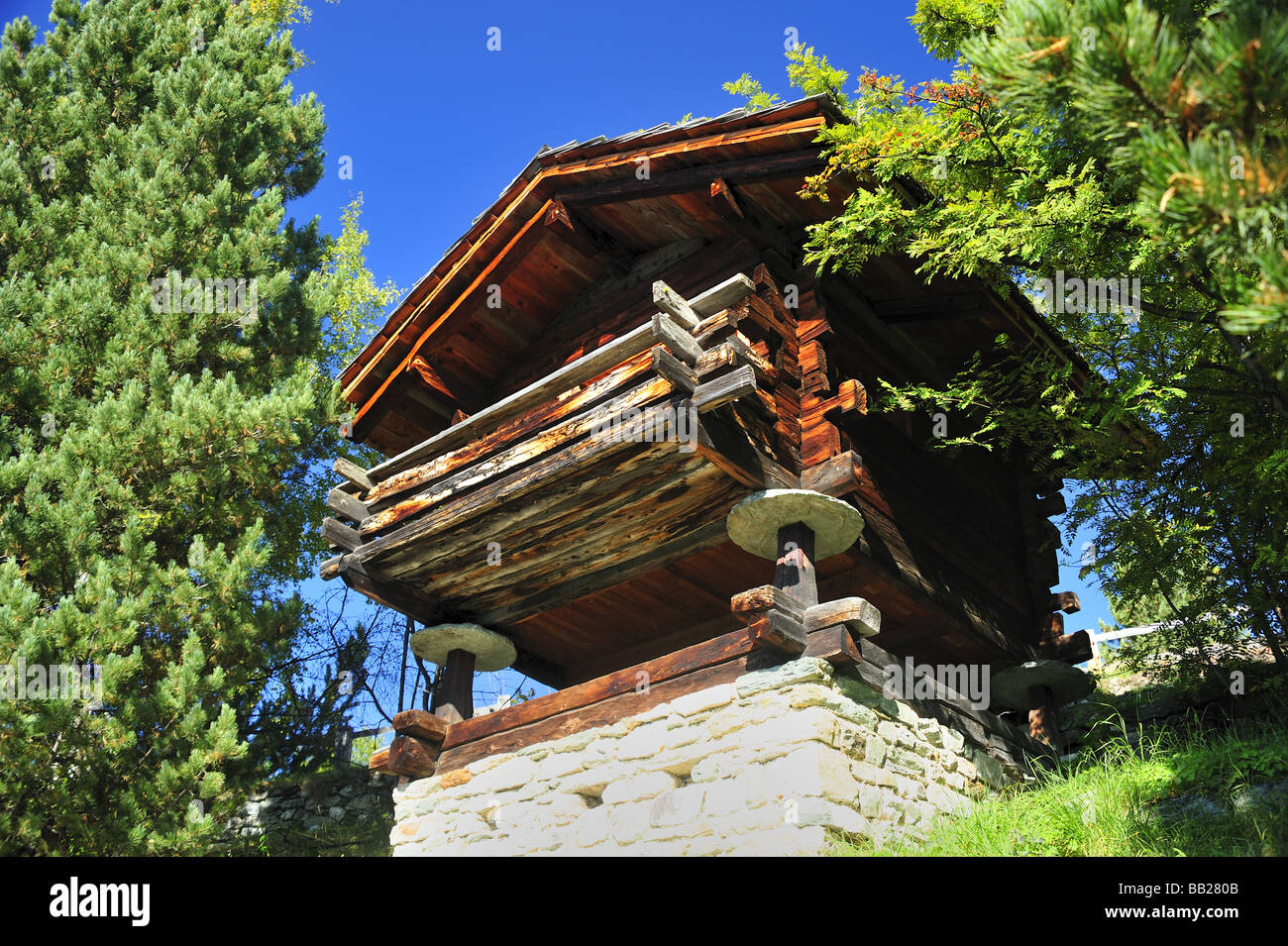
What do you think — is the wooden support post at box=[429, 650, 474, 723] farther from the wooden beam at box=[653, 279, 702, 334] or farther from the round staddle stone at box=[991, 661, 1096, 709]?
the round staddle stone at box=[991, 661, 1096, 709]

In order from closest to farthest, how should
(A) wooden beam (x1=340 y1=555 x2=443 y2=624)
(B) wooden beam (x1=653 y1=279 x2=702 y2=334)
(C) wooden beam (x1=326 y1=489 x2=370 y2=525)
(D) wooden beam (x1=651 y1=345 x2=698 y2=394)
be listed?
(D) wooden beam (x1=651 y1=345 x2=698 y2=394)
(B) wooden beam (x1=653 y1=279 x2=702 y2=334)
(A) wooden beam (x1=340 y1=555 x2=443 y2=624)
(C) wooden beam (x1=326 y1=489 x2=370 y2=525)

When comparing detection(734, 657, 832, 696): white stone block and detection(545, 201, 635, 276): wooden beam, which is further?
detection(545, 201, 635, 276): wooden beam

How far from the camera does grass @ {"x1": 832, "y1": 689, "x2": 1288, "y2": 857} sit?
18.9 feet

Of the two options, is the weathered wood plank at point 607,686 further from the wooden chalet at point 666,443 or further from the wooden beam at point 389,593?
the wooden beam at point 389,593

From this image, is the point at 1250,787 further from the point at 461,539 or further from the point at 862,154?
the point at 461,539

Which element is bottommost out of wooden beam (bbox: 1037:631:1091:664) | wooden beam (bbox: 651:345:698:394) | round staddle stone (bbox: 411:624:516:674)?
wooden beam (bbox: 1037:631:1091:664)

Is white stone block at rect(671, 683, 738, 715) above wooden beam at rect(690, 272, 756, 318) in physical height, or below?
below

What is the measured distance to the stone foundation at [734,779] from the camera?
21.4ft

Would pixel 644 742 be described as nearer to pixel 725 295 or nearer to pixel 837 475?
pixel 837 475

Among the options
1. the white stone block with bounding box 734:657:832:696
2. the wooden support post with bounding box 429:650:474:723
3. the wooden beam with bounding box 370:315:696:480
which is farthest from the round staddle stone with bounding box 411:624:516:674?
the white stone block with bounding box 734:657:832:696

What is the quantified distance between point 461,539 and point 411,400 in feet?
11.2

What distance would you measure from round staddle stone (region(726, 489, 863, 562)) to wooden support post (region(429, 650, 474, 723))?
3.18 metres

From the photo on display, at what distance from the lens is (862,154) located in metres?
7.82

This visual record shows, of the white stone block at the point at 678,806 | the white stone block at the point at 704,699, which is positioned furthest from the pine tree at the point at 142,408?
the white stone block at the point at 704,699
